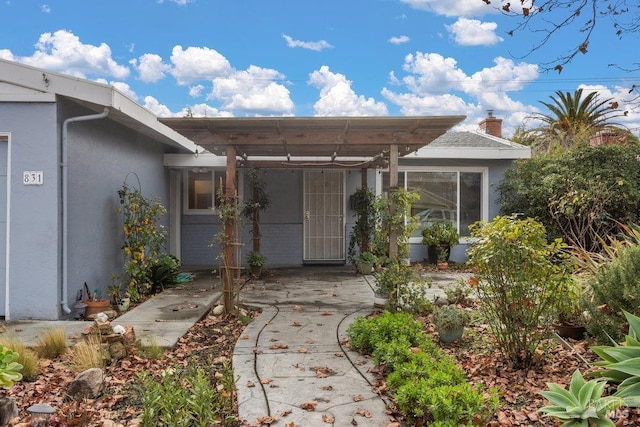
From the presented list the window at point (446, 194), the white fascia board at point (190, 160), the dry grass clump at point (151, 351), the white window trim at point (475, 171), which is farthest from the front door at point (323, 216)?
the dry grass clump at point (151, 351)

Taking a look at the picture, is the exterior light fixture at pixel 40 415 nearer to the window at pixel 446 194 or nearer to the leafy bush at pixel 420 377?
the leafy bush at pixel 420 377

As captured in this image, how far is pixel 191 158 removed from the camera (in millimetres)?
11055

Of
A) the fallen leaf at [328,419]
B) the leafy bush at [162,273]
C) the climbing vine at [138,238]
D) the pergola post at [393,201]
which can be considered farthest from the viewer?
the leafy bush at [162,273]

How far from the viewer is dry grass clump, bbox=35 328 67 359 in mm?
4777

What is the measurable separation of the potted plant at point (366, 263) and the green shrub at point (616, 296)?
5.97 meters

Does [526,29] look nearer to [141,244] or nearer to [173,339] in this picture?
[173,339]

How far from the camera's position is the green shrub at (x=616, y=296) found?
411cm

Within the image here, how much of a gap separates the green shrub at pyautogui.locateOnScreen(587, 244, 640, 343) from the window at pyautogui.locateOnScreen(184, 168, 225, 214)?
9251 mm

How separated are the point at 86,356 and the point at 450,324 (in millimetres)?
3387

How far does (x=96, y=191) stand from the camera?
741 centimetres

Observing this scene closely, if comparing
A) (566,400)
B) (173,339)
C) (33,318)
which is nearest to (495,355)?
(566,400)

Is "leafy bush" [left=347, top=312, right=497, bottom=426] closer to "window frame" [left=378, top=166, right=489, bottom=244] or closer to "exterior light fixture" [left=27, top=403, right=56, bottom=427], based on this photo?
"exterior light fixture" [left=27, top=403, right=56, bottom=427]

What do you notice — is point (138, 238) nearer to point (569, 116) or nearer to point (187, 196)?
point (187, 196)

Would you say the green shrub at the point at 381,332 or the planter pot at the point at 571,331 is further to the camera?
the planter pot at the point at 571,331
